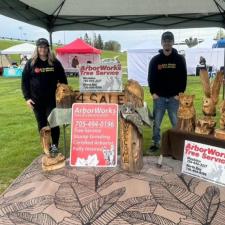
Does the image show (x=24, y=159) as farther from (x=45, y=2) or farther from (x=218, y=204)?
(x=218, y=204)

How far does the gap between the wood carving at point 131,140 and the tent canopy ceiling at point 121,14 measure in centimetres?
172

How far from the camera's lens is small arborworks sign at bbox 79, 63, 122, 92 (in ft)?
12.6

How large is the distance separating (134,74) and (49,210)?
11.1 metres

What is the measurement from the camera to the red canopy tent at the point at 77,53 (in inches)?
736

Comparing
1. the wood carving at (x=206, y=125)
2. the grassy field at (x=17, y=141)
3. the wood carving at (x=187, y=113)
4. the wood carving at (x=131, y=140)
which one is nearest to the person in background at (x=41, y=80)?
the grassy field at (x=17, y=141)

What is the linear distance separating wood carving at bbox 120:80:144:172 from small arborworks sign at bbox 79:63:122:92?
0.64 feet

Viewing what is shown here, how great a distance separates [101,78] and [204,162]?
1387 millimetres

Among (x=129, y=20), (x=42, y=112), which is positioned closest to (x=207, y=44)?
(x=129, y=20)

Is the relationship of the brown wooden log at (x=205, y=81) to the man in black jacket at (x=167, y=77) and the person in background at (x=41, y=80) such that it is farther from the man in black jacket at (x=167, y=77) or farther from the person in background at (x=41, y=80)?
the person in background at (x=41, y=80)

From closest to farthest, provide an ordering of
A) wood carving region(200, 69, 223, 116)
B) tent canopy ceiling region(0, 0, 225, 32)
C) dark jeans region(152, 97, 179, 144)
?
wood carving region(200, 69, 223, 116), dark jeans region(152, 97, 179, 144), tent canopy ceiling region(0, 0, 225, 32)

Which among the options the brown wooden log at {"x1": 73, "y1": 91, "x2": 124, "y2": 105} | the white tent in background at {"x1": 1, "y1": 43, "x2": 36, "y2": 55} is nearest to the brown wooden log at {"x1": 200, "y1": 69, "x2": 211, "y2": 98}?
the brown wooden log at {"x1": 73, "y1": 91, "x2": 124, "y2": 105}

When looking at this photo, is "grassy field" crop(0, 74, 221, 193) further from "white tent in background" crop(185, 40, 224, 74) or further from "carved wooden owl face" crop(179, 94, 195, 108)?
"white tent in background" crop(185, 40, 224, 74)

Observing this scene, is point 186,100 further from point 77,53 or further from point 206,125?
point 77,53

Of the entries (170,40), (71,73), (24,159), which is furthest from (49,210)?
(71,73)
